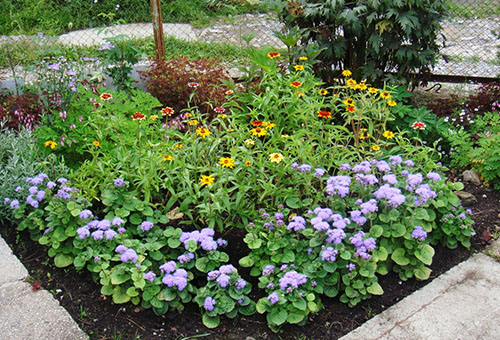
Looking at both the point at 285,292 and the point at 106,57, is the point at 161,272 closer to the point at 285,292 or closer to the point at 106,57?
the point at 285,292

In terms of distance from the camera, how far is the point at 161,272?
2932 millimetres

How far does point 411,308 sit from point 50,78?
2974mm

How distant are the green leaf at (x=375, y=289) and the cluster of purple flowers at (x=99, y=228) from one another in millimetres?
1334

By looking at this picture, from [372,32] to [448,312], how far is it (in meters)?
Answer: 2.62

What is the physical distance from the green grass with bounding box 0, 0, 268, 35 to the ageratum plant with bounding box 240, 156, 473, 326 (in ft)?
14.8

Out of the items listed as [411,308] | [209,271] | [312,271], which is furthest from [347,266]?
[209,271]

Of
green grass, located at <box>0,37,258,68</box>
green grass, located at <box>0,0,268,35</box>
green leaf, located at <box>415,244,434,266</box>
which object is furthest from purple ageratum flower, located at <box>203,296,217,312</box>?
green grass, located at <box>0,0,268,35</box>

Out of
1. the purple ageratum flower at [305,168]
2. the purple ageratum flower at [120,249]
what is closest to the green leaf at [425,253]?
the purple ageratum flower at [305,168]

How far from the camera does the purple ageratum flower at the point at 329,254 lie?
2.85m

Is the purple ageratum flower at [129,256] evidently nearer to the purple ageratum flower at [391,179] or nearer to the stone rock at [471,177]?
the purple ageratum flower at [391,179]

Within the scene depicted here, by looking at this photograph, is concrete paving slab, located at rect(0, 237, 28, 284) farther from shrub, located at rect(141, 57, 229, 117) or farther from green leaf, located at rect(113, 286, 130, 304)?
shrub, located at rect(141, 57, 229, 117)

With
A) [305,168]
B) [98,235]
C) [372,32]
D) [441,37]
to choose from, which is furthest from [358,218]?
[441,37]

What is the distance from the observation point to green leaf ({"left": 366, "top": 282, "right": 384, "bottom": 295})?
9.58ft

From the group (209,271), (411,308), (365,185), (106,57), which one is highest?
(106,57)
